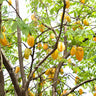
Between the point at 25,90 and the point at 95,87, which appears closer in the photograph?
the point at 25,90

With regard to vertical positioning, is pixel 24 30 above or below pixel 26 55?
below

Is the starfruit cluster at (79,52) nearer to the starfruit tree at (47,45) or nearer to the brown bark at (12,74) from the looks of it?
the starfruit tree at (47,45)

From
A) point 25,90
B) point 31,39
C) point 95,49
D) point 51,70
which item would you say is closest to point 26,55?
point 31,39

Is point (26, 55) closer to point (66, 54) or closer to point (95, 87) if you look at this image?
point (66, 54)

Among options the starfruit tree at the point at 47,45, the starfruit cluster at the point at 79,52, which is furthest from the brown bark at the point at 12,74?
the starfruit cluster at the point at 79,52

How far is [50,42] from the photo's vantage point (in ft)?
10.3

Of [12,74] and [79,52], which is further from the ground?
A: [79,52]

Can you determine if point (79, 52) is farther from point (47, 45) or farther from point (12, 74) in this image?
point (12, 74)

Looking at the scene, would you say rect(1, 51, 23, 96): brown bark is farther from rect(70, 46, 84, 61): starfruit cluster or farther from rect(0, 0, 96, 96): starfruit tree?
rect(70, 46, 84, 61): starfruit cluster

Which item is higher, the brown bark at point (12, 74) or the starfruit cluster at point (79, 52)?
the starfruit cluster at point (79, 52)

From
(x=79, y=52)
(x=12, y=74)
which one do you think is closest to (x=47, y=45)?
(x=79, y=52)

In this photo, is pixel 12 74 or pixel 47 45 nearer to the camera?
pixel 12 74

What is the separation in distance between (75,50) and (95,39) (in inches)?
21.5

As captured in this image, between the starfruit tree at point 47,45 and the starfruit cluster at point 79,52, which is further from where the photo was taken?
the starfruit cluster at point 79,52
